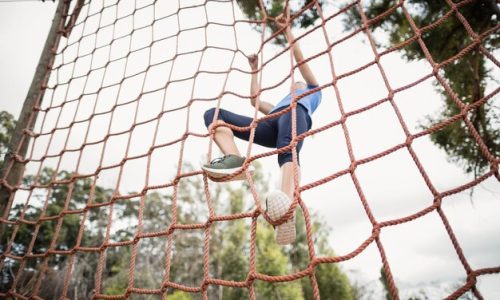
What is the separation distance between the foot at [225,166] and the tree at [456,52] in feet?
6.72

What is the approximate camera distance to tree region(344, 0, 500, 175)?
2674 mm

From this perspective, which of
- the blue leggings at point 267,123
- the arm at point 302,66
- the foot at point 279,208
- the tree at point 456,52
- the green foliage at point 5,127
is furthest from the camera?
the green foliage at point 5,127

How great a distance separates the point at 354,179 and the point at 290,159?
31 centimetres

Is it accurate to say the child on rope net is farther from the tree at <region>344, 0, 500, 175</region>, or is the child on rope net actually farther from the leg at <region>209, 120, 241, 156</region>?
the tree at <region>344, 0, 500, 175</region>

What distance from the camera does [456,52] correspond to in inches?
115

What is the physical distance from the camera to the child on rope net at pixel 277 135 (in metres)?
1.28

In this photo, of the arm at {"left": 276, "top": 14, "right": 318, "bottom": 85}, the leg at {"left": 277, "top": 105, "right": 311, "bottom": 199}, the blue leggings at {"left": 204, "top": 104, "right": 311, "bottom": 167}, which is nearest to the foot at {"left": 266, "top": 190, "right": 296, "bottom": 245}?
the leg at {"left": 277, "top": 105, "right": 311, "bottom": 199}

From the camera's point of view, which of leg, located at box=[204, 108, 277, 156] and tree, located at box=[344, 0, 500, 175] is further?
tree, located at box=[344, 0, 500, 175]

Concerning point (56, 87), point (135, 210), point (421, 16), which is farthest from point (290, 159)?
point (135, 210)

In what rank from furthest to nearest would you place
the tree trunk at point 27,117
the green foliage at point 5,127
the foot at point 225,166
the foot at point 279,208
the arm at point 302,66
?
the green foliage at point 5,127, the tree trunk at point 27,117, the arm at point 302,66, the foot at point 225,166, the foot at point 279,208

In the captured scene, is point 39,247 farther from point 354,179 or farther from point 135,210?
point 354,179

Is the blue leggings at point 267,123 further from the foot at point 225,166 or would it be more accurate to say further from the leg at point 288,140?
the foot at point 225,166

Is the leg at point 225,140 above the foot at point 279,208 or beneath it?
above

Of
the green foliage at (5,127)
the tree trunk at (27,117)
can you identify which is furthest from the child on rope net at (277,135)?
the green foliage at (5,127)
